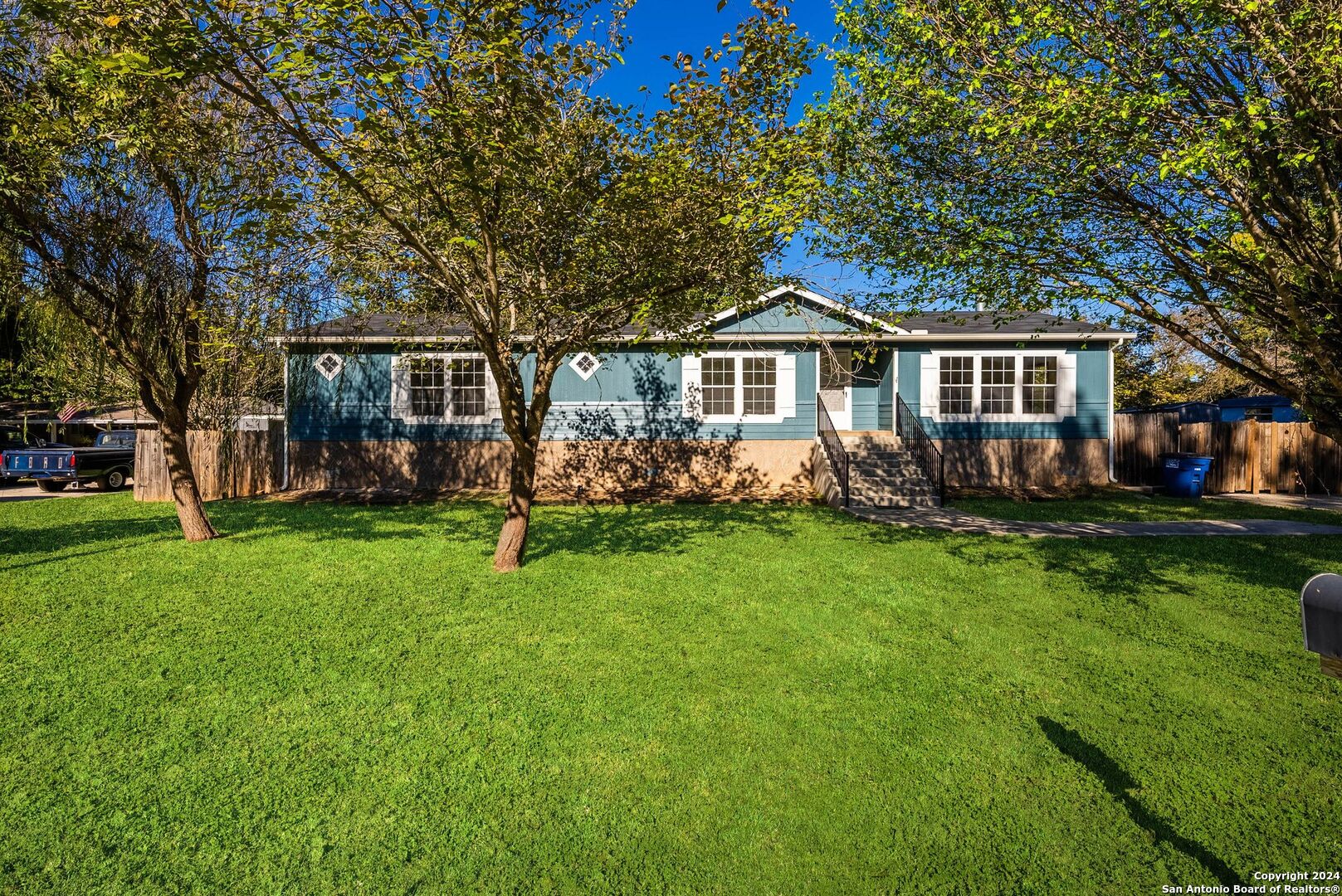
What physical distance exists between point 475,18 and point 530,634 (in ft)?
15.9

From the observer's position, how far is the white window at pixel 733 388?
1441 centimetres

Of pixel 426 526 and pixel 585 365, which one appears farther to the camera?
pixel 585 365

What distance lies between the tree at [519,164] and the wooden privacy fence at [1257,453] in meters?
13.5

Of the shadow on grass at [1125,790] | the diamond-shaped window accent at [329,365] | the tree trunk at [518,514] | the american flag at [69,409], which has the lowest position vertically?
the shadow on grass at [1125,790]

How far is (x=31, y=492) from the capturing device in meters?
15.9

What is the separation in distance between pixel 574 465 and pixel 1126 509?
11206 mm

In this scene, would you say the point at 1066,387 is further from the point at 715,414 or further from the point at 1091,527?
the point at 715,414

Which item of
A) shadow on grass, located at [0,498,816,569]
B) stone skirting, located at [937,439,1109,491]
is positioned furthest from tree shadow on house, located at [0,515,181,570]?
stone skirting, located at [937,439,1109,491]

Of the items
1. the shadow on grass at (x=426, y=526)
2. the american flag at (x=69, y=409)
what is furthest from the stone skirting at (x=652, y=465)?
the american flag at (x=69, y=409)

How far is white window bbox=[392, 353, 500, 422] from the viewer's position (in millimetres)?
14625

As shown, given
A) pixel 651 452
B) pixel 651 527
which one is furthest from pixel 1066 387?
pixel 651 527

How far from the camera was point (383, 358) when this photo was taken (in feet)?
48.2

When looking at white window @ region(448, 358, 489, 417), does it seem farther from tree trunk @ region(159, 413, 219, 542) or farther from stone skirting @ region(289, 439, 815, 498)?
tree trunk @ region(159, 413, 219, 542)

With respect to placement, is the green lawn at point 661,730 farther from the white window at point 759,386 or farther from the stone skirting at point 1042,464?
the white window at point 759,386
